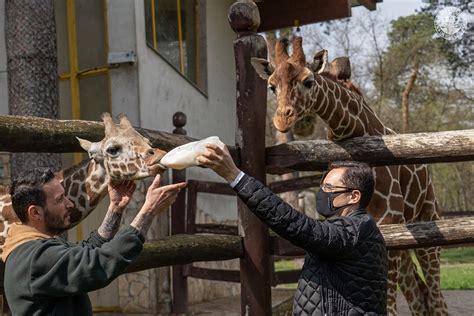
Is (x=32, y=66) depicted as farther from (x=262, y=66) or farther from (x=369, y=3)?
(x=369, y=3)

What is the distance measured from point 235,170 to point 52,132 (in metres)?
0.98

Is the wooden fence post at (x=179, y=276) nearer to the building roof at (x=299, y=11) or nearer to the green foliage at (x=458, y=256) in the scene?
the building roof at (x=299, y=11)

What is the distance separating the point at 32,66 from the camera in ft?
22.6

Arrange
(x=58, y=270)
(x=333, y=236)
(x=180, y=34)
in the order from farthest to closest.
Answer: (x=180, y=34) < (x=333, y=236) < (x=58, y=270)

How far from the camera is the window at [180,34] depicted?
31.5ft

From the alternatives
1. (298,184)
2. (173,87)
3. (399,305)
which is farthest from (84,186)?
(399,305)

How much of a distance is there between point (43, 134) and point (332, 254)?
143cm

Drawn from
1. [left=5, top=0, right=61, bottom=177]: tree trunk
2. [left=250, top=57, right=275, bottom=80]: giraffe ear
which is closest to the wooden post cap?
[left=250, top=57, right=275, bottom=80]: giraffe ear

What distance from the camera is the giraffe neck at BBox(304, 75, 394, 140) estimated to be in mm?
Result: 4902

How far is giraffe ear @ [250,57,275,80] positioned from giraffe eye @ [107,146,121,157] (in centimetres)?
107

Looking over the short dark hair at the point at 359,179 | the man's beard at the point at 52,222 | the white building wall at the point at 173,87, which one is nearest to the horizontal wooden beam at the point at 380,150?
the short dark hair at the point at 359,179

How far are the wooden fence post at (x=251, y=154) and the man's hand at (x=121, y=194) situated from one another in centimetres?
114

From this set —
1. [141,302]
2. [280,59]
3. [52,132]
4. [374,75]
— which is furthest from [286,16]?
[374,75]

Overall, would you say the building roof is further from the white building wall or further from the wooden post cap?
the wooden post cap
